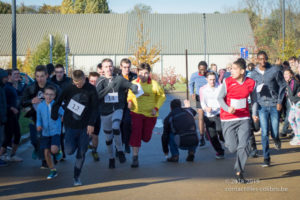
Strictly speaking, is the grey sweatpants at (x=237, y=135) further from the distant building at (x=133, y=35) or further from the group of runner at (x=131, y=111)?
the distant building at (x=133, y=35)

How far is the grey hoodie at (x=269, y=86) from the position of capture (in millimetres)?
9852

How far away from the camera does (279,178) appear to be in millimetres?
8070

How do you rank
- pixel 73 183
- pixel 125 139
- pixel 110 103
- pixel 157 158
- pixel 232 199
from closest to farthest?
pixel 232 199, pixel 73 183, pixel 110 103, pixel 157 158, pixel 125 139

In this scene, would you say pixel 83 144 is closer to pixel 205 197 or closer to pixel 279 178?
pixel 205 197

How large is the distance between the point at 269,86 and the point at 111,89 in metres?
2.97

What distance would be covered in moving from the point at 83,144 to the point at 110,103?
1.87m

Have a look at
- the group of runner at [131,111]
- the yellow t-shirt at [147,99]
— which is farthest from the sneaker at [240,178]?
the yellow t-shirt at [147,99]

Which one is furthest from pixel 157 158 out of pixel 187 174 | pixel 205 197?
pixel 205 197

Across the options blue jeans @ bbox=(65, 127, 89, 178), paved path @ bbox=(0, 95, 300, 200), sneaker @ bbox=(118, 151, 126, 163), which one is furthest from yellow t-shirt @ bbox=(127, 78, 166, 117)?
blue jeans @ bbox=(65, 127, 89, 178)

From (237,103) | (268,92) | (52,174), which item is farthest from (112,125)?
(268,92)

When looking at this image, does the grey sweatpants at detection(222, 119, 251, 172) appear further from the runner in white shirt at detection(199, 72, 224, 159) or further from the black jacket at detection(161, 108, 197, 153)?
the runner in white shirt at detection(199, 72, 224, 159)

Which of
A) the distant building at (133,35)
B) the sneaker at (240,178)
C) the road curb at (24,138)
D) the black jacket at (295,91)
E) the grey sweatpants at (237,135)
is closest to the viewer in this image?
the sneaker at (240,178)

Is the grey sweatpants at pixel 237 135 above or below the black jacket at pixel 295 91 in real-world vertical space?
below

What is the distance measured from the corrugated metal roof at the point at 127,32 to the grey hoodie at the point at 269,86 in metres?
52.0
